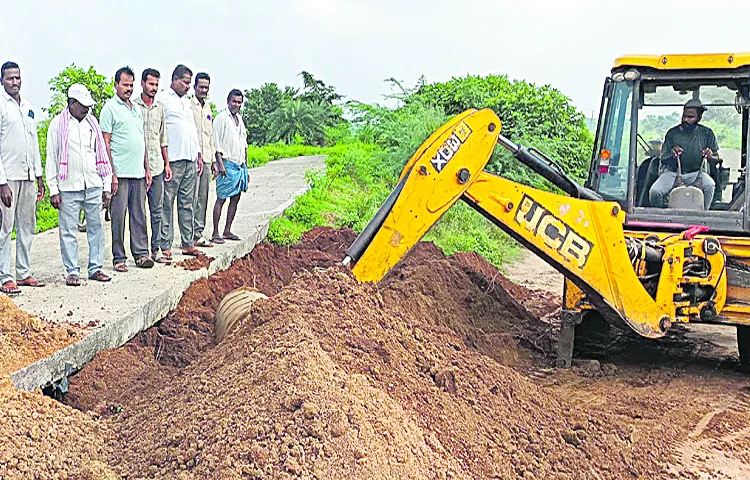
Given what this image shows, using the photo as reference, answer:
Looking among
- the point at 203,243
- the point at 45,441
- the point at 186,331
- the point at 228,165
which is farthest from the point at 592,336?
the point at 228,165

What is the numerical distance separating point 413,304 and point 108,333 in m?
2.61

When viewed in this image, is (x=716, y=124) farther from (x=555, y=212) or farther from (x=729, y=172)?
(x=555, y=212)

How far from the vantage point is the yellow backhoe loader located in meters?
5.91

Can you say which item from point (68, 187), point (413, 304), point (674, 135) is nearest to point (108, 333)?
point (68, 187)

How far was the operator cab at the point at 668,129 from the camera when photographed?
23.0 feet

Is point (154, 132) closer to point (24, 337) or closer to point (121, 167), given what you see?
point (121, 167)

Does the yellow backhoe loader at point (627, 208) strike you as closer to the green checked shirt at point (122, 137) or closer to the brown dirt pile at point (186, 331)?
the brown dirt pile at point (186, 331)

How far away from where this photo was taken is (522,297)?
32.8 ft

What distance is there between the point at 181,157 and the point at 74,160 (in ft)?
5.77

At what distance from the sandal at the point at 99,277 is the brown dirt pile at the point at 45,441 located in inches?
107

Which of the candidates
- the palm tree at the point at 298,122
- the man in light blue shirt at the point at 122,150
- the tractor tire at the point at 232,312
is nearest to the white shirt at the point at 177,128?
the man in light blue shirt at the point at 122,150

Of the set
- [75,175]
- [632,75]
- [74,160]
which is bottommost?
[75,175]

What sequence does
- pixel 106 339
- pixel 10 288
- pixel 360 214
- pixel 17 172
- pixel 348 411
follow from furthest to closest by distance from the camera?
pixel 360 214
pixel 17 172
pixel 10 288
pixel 106 339
pixel 348 411

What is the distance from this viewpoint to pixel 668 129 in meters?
7.31
